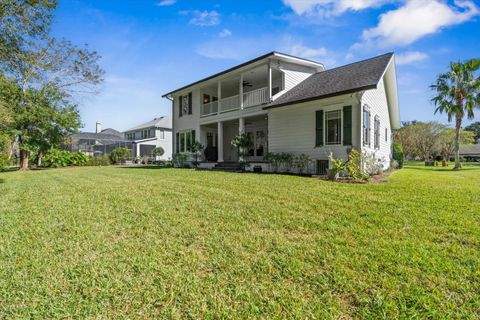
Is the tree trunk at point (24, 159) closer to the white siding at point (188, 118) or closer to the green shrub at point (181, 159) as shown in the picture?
the white siding at point (188, 118)

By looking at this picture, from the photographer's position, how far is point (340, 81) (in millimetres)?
11078

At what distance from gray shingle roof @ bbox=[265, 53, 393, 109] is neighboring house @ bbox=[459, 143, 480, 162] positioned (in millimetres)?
59427

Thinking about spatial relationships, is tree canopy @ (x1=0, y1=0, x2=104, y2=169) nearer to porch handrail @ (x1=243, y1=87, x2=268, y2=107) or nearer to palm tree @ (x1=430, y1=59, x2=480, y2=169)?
porch handrail @ (x1=243, y1=87, x2=268, y2=107)

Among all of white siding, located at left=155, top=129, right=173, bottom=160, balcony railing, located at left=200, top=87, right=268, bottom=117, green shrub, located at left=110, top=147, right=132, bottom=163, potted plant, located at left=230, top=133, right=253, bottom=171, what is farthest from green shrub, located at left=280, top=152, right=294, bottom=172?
white siding, located at left=155, top=129, right=173, bottom=160

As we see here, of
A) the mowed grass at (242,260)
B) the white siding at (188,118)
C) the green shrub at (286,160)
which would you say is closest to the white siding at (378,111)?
the green shrub at (286,160)

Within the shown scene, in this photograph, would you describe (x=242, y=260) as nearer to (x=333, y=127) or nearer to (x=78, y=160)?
(x=333, y=127)

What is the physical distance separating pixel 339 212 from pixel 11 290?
4.49 metres

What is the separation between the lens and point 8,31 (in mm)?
8914

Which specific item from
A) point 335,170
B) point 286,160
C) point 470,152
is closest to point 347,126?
point 335,170

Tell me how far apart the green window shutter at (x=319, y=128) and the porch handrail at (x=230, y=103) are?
540cm

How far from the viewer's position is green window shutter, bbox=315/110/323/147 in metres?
10.9

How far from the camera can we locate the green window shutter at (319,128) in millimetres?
10859

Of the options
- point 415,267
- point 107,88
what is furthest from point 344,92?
point 107,88

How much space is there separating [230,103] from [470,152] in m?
63.7
